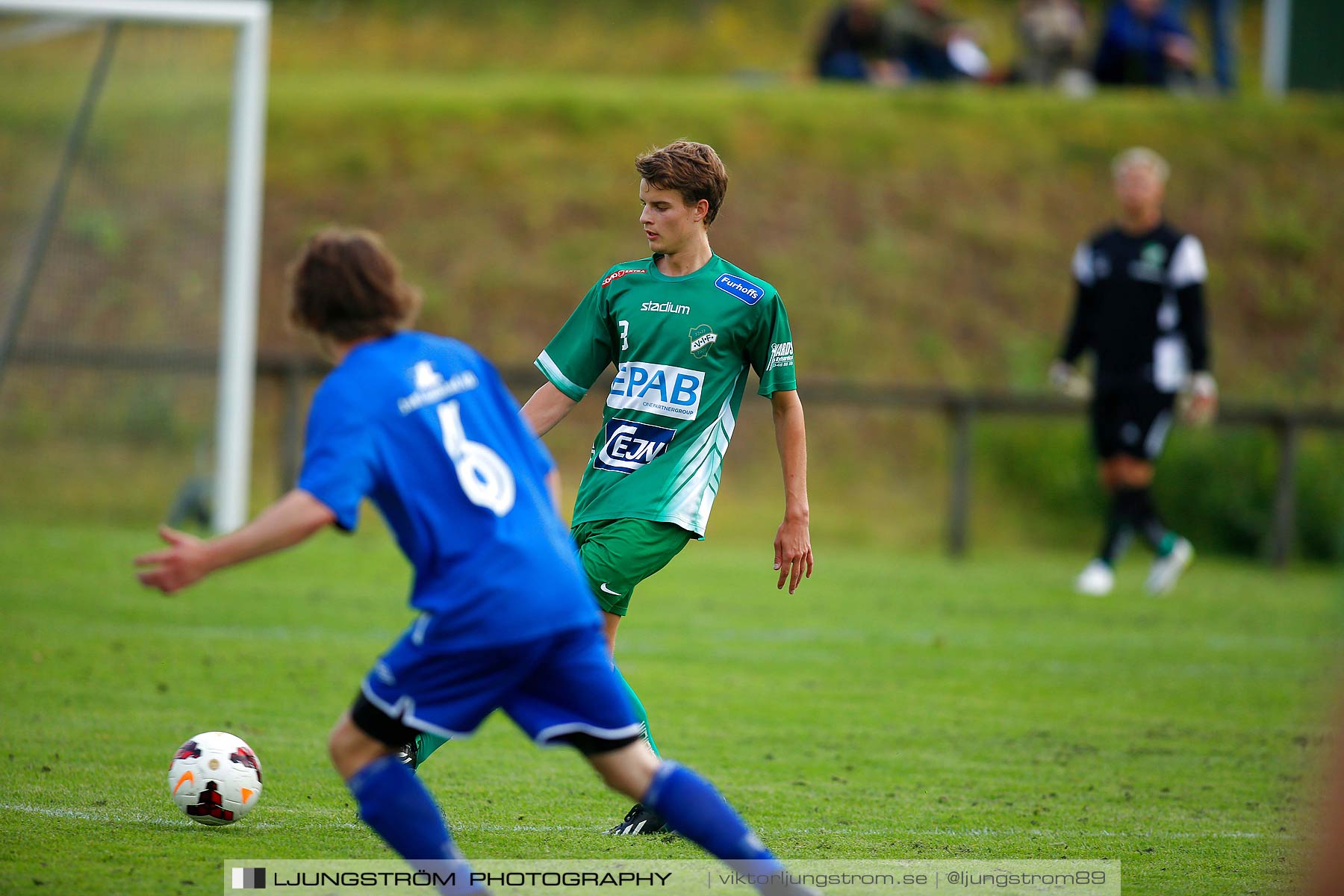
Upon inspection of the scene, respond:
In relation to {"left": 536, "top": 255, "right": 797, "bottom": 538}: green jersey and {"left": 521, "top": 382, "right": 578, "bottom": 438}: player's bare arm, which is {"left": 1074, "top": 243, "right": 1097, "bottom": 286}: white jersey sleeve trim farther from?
{"left": 521, "top": 382, "right": 578, "bottom": 438}: player's bare arm

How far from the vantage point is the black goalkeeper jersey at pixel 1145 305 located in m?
10.5

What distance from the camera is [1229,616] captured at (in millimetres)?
10070

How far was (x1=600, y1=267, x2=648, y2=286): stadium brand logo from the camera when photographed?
188 inches

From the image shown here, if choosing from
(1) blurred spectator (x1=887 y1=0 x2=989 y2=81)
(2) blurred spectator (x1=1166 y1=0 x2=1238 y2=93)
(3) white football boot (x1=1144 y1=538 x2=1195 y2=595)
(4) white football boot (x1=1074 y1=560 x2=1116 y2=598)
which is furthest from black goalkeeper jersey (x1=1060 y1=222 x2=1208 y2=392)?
(2) blurred spectator (x1=1166 y1=0 x2=1238 y2=93)

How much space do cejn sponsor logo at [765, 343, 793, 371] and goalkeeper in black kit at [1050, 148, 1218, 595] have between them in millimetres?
6384

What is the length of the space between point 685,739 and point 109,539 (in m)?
6.62

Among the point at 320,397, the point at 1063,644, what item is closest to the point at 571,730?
the point at 320,397

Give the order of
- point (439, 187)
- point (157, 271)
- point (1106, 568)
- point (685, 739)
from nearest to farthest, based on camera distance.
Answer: point (685, 739)
point (1106, 568)
point (157, 271)
point (439, 187)

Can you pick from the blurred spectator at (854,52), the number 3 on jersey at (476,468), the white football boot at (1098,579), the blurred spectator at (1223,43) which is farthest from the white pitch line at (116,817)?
the blurred spectator at (1223,43)

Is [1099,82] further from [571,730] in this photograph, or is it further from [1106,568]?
[571,730]

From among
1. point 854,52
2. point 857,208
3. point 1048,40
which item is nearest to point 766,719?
point 857,208

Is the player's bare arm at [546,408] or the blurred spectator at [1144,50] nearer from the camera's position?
the player's bare arm at [546,408]

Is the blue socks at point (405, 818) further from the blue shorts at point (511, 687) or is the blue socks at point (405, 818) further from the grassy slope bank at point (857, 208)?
the grassy slope bank at point (857, 208)

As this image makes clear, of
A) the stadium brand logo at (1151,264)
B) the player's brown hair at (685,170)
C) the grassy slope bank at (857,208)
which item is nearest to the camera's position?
the player's brown hair at (685,170)
